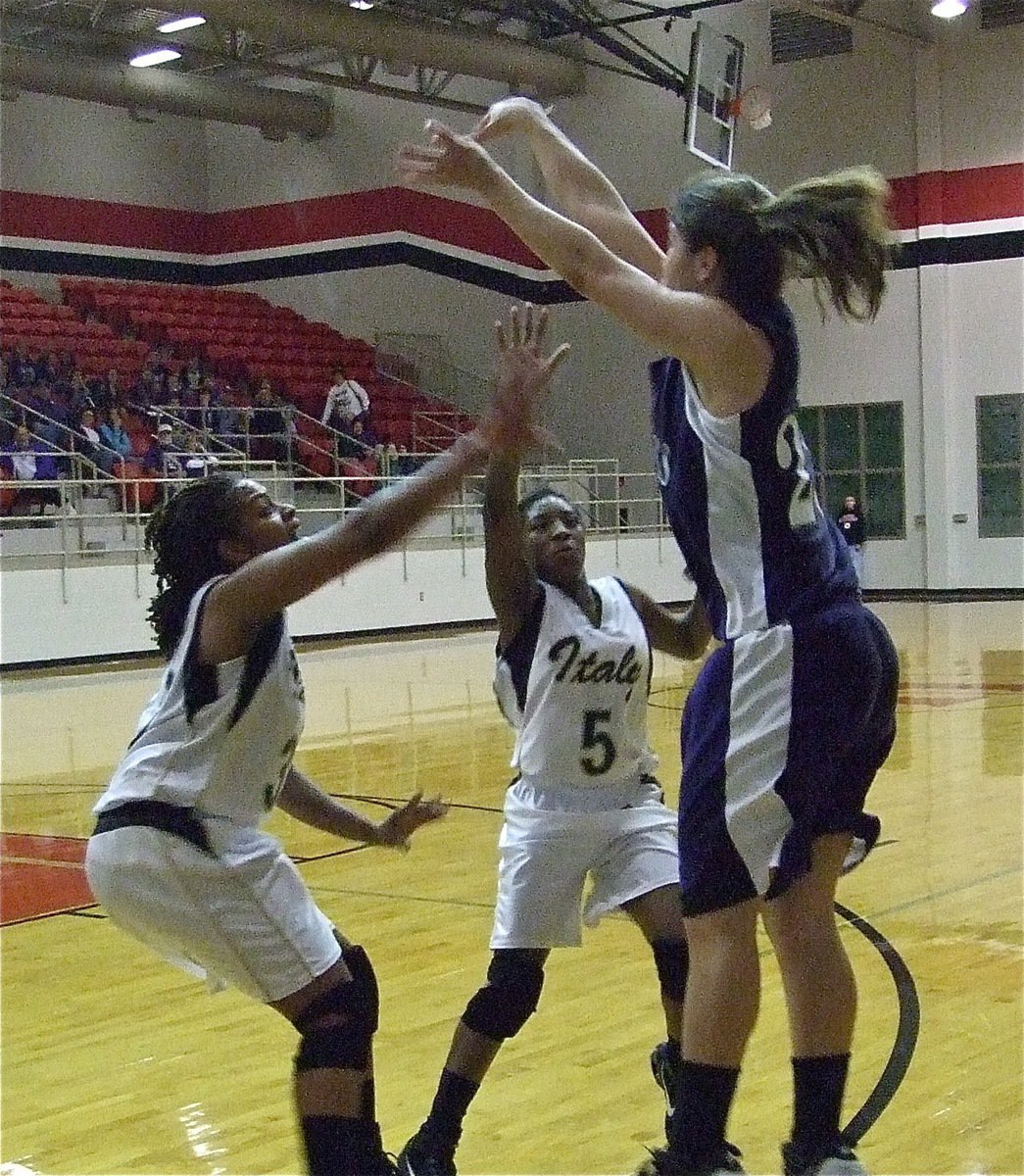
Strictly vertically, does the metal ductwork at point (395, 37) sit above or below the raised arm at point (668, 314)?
above

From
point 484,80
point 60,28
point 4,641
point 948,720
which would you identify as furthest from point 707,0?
point 948,720

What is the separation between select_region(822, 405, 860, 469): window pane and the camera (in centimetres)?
2439

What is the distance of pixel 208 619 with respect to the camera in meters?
3.04

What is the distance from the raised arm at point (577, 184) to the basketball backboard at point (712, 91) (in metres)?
16.0

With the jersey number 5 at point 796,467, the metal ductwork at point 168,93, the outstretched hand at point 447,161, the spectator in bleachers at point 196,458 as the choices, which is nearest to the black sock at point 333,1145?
the jersey number 5 at point 796,467

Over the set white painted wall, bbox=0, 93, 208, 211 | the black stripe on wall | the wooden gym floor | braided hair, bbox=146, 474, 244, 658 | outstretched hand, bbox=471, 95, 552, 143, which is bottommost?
the wooden gym floor

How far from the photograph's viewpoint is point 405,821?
358 centimetres

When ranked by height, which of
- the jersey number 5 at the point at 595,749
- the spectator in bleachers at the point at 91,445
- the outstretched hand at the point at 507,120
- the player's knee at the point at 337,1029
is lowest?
the player's knee at the point at 337,1029

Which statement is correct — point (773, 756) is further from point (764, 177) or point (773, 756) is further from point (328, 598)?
point (764, 177)

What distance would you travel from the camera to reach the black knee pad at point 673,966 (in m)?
3.66

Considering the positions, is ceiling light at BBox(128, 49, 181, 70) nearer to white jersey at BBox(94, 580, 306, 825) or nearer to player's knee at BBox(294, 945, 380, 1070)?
white jersey at BBox(94, 580, 306, 825)

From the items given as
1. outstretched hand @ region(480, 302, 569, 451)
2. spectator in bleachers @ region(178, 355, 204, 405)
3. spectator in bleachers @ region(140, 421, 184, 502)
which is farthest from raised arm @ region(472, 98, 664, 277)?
spectator in bleachers @ region(178, 355, 204, 405)

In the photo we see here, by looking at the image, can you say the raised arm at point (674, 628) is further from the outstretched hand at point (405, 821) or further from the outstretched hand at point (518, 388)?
the outstretched hand at point (518, 388)

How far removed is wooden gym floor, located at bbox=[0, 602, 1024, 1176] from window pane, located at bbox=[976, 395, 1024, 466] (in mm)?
14462
